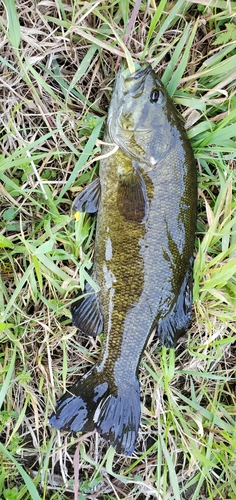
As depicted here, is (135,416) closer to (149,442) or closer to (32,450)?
(149,442)

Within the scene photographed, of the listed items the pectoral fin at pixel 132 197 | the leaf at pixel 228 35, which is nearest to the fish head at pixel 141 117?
the pectoral fin at pixel 132 197

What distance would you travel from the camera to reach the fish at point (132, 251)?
86.9 inches

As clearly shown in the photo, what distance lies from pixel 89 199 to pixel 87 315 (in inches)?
24.9

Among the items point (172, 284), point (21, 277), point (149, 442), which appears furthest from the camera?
point (149, 442)

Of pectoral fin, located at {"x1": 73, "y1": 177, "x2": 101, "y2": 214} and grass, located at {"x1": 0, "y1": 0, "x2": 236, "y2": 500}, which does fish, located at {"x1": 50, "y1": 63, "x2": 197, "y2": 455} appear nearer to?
pectoral fin, located at {"x1": 73, "y1": 177, "x2": 101, "y2": 214}

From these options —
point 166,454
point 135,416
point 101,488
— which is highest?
point 135,416

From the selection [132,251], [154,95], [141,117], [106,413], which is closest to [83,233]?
[132,251]

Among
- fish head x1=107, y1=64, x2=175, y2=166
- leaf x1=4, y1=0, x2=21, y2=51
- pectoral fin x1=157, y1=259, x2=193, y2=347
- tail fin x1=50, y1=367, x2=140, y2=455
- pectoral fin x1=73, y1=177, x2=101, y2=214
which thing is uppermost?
leaf x1=4, y1=0, x2=21, y2=51

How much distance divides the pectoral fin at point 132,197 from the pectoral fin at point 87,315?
47 centimetres

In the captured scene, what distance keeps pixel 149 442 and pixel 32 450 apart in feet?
2.30

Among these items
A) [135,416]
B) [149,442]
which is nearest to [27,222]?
[135,416]

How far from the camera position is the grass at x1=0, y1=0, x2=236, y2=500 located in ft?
7.62

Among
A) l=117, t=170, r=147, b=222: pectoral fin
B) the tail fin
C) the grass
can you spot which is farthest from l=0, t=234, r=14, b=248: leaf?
the tail fin

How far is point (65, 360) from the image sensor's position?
2.38m
